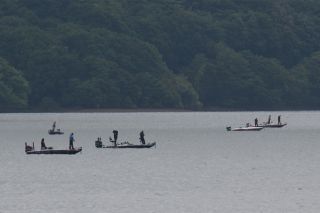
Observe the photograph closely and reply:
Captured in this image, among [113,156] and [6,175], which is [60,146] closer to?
[113,156]

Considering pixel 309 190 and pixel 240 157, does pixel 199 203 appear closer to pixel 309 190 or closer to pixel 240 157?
pixel 309 190

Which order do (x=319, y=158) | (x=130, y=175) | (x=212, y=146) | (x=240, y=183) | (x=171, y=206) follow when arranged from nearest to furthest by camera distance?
(x=171, y=206) → (x=240, y=183) → (x=130, y=175) → (x=319, y=158) → (x=212, y=146)

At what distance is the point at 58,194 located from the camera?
9756cm

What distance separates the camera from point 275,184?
104 meters

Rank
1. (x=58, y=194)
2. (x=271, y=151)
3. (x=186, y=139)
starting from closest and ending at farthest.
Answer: (x=58, y=194), (x=271, y=151), (x=186, y=139)

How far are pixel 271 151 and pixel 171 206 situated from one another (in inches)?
2310

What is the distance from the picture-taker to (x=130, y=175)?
113 m

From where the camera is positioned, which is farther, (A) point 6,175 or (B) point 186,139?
(B) point 186,139

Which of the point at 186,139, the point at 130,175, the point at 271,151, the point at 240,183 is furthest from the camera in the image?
the point at 186,139

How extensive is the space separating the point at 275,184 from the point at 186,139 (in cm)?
7463

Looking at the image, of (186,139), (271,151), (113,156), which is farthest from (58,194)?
(186,139)

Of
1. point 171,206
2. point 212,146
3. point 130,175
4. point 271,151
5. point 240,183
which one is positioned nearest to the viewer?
point 171,206

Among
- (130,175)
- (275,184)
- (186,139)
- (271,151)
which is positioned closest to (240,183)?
(275,184)

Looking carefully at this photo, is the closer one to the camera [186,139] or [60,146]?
[60,146]
